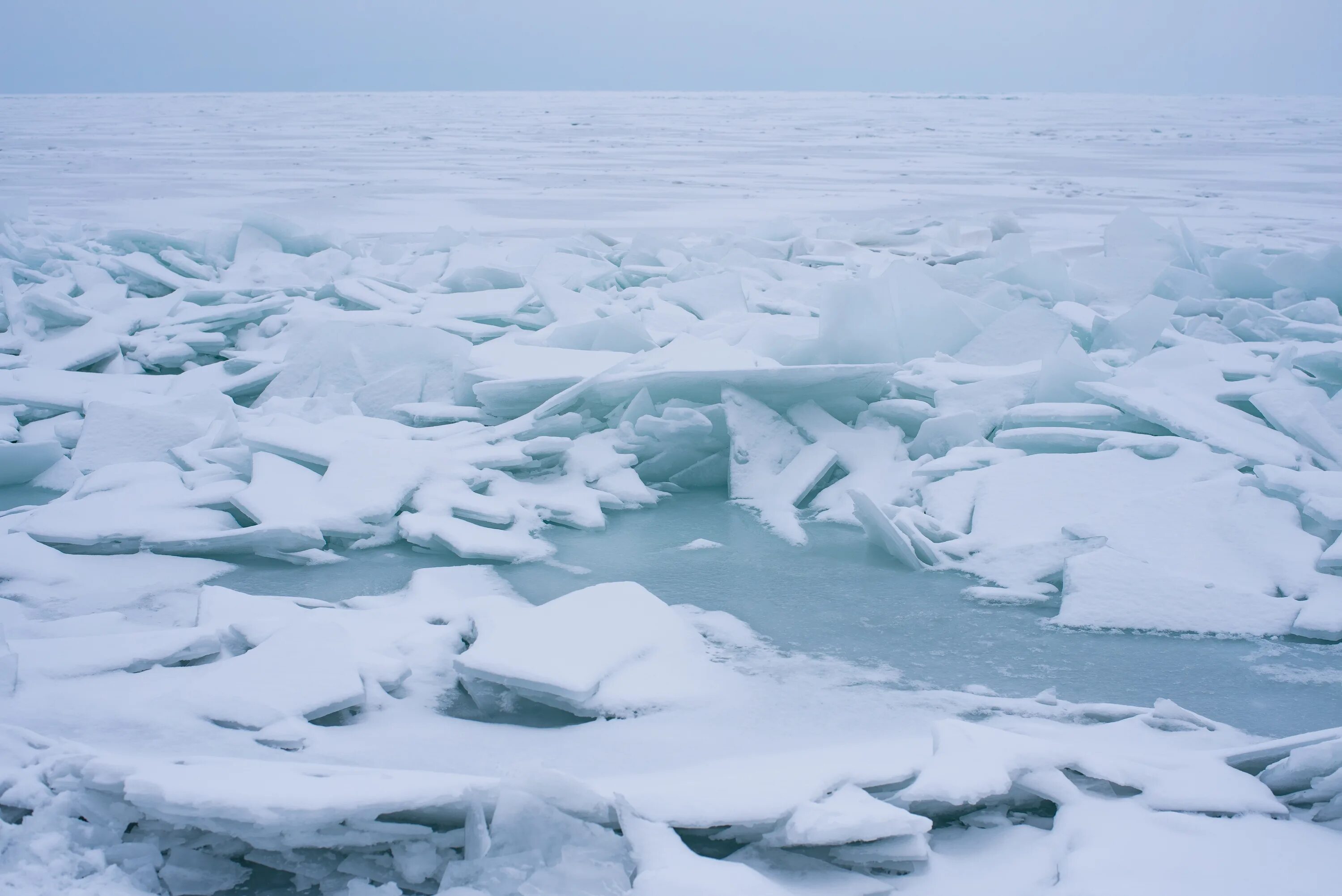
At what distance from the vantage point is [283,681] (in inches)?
70.7

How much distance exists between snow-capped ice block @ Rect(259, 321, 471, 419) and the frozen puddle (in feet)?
3.74

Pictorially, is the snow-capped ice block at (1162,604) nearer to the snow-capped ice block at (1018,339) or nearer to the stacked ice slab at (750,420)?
the stacked ice slab at (750,420)

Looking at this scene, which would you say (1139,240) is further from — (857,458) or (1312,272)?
(857,458)

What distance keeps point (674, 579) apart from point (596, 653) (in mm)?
660

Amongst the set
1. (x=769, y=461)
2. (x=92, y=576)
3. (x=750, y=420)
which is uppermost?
(x=750, y=420)

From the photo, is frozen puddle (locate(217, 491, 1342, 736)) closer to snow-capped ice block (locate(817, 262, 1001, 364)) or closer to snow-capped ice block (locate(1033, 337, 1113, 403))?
snow-capped ice block (locate(817, 262, 1001, 364))

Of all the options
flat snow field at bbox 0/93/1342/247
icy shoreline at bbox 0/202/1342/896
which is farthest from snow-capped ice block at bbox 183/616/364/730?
flat snow field at bbox 0/93/1342/247

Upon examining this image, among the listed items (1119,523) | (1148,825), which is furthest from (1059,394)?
(1148,825)

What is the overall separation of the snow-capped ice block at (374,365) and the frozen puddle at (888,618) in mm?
1141

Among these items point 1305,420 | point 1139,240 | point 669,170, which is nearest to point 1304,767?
point 1305,420

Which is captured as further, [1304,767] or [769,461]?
[769,461]

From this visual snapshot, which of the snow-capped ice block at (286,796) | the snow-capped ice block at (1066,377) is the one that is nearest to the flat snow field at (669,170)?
the snow-capped ice block at (1066,377)

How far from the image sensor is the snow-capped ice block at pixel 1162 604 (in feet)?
7.68

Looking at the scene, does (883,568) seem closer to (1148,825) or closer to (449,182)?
(1148,825)
